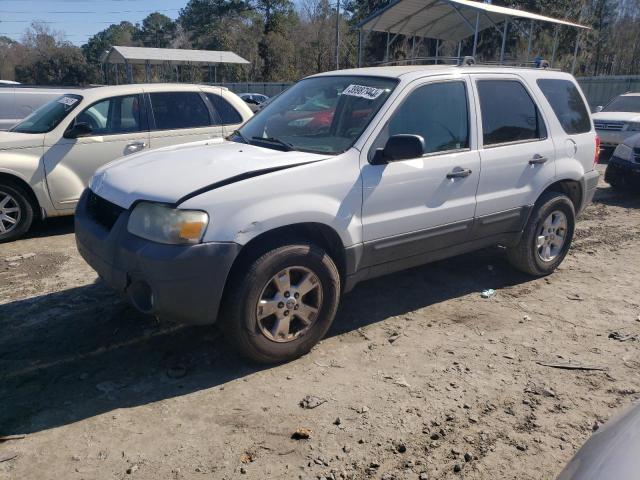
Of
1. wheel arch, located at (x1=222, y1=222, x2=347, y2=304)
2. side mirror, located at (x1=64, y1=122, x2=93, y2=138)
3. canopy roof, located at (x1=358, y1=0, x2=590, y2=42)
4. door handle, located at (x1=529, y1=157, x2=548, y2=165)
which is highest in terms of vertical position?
canopy roof, located at (x1=358, y1=0, x2=590, y2=42)

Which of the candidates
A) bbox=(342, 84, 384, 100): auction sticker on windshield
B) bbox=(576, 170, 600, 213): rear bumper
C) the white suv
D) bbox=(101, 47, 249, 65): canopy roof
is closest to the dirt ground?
the white suv

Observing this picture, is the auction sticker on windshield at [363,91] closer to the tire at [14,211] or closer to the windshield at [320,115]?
the windshield at [320,115]

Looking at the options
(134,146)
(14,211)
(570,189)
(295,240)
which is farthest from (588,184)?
(14,211)

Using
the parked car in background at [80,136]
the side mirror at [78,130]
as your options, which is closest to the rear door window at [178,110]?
the parked car in background at [80,136]

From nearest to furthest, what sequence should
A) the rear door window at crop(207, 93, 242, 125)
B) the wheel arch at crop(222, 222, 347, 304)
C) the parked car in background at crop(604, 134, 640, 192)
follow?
the wheel arch at crop(222, 222, 347, 304)
the rear door window at crop(207, 93, 242, 125)
the parked car in background at crop(604, 134, 640, 192)

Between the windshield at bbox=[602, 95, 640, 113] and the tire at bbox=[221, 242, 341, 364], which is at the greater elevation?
the windshield at bbox=[602, 95, 640, 113]

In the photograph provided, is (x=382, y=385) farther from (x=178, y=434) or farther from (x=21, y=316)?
(x=21, y=316)

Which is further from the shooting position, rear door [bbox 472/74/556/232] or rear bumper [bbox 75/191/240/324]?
rear door [bbox 472/74/556/232]

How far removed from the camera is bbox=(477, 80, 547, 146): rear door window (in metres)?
4.56

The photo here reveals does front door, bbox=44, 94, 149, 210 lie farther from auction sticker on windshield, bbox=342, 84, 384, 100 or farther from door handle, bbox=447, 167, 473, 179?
door handle, bbox=447, 167, 473, 179

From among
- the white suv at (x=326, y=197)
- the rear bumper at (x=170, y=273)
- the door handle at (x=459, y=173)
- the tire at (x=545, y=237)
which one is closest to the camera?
the rear bumper at (x=170, y=273)

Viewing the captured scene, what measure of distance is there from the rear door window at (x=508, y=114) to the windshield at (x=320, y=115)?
0.99 m

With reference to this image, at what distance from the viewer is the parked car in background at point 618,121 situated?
12938 millimetres

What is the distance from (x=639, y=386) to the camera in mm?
3533
